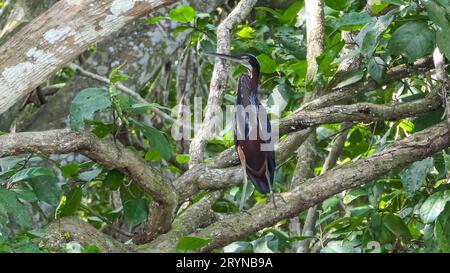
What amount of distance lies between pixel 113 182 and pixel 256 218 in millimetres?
591

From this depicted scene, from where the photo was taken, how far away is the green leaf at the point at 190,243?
2959mm

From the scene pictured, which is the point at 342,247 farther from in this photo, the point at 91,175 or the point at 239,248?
the point at 91,175

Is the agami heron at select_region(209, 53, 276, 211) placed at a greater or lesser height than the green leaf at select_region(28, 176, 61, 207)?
lesser

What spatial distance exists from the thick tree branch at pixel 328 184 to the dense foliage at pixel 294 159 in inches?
3.8

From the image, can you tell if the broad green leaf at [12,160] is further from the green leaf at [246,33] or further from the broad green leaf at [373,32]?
the green leaf at [246,33]

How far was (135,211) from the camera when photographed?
11.6ft

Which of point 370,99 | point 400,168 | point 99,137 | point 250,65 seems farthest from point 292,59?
point 99,137

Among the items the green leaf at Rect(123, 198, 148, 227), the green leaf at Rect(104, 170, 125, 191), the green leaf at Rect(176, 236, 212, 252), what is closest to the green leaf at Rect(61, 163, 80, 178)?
the green leaf at Rect(104, 170, 125, 191)

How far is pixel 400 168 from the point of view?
11.7 ft

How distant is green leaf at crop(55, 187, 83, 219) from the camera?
3299 mm

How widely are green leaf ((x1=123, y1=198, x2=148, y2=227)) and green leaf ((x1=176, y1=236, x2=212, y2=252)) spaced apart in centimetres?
54

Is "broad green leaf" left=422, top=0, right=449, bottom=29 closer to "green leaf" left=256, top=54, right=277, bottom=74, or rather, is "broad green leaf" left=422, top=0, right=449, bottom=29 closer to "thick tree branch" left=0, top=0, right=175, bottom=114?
"green leaf" left=256, top=54, right=277, bottom=74

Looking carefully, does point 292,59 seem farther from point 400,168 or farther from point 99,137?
point 99,137
